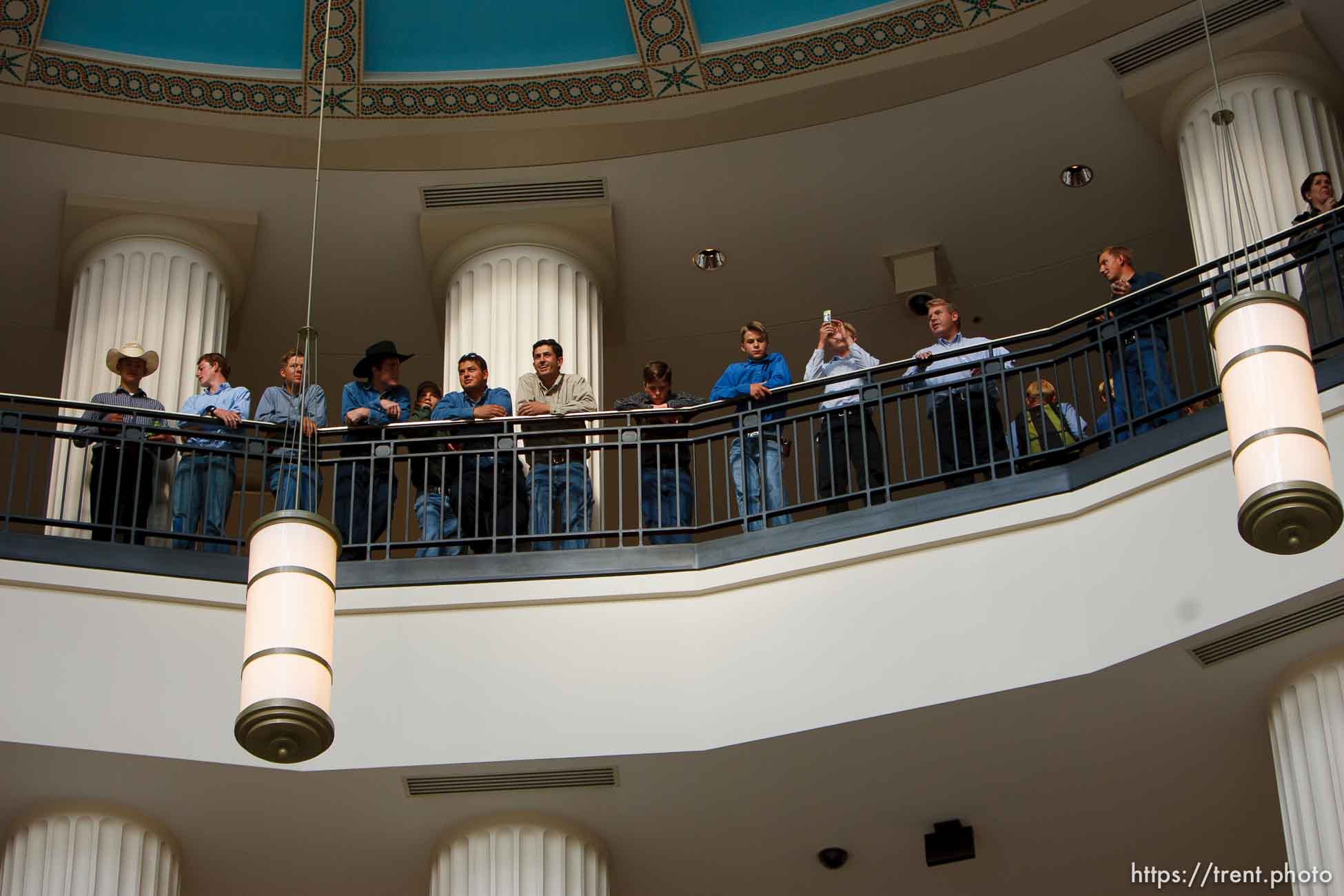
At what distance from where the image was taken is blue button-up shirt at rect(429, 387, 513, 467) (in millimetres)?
11656

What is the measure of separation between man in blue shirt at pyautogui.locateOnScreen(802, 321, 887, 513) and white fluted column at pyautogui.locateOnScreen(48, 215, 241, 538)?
14.5 feet

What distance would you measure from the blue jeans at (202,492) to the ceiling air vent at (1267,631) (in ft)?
17.4

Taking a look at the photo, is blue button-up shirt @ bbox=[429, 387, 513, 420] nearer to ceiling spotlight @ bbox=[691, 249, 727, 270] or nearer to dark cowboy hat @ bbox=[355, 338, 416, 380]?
dark cowboy hat @ bbox=[355, 338, 416, 380]

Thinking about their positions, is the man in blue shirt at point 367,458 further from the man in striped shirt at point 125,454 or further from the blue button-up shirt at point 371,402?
the man in striped shirt at point 125,454

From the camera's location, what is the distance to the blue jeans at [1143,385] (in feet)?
34.1

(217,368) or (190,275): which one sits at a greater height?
(190,275)

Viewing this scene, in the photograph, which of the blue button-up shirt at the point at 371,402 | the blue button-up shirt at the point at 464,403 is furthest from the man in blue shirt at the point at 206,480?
the blue button-up shirt at the point at 464,403

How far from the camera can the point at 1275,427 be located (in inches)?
286

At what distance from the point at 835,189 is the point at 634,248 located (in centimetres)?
158

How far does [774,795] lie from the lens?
10.7m

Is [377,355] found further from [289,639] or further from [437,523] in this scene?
[289,639]

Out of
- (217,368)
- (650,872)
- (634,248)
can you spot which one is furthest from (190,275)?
(650,872)

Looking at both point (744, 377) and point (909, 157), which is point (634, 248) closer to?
point (909, 157)

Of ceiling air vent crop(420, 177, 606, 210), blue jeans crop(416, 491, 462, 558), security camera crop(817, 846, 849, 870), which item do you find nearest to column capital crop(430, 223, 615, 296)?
Answer: ceiling air vent crop(420, 177, 606, 210)
